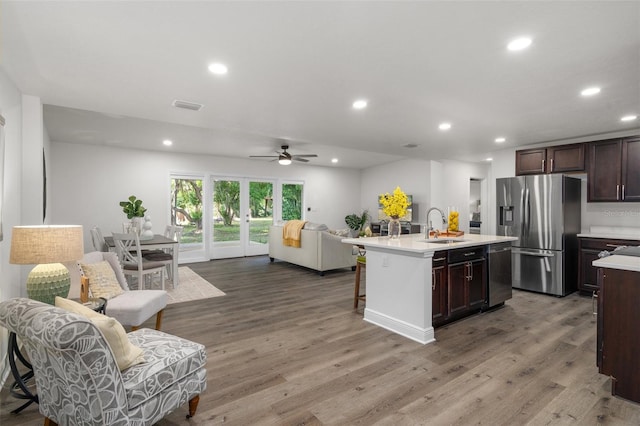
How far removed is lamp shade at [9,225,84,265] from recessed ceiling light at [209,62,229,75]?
1.60 metres

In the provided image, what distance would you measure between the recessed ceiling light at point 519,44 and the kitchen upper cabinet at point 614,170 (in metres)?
3.49

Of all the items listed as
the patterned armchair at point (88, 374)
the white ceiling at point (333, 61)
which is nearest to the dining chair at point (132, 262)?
the white ceiling at point (333, 61)

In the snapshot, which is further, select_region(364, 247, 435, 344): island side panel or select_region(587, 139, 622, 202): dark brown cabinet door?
select_region(587, 139, 622, 202): dark brown cabinet door

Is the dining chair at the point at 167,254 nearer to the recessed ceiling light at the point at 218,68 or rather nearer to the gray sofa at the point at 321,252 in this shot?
the gray sofa at the point at 321,252

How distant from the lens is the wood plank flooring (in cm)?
201

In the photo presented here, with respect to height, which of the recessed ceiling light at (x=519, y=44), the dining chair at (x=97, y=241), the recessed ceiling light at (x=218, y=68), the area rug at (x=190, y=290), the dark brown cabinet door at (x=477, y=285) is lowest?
the area rug at (x=190, y=290)

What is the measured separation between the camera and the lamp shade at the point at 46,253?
2088 mm

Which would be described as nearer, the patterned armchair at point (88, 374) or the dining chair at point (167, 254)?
the patterned armchair at point (88, 374)

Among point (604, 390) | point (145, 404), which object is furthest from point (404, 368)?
point (145, 404)

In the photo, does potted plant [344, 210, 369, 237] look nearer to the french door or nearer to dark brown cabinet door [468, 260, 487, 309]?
the french door

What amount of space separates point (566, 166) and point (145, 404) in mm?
6001

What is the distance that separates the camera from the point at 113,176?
6648mm

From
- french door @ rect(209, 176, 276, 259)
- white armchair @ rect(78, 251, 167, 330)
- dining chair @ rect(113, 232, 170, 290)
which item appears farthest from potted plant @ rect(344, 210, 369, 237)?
white armchair @ rect(78, 251, 167, 330)

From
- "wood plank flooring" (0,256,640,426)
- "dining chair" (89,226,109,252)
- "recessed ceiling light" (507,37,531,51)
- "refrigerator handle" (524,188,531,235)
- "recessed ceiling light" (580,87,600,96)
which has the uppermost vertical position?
"recessed ceiling light" (580,87,600,96)
